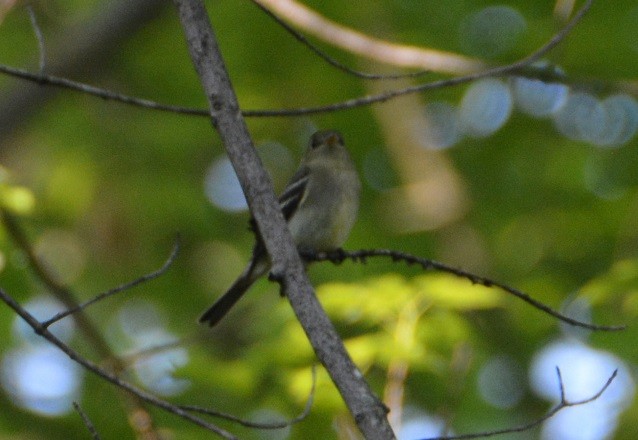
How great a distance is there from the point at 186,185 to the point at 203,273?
1068 millimetres

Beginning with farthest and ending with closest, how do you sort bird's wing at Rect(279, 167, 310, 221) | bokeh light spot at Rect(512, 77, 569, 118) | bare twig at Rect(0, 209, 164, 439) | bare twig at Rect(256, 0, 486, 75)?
bokeh light spot at Rect(512, 77, 569, 118), bird's wing at Rect(279, 167, 310, 221), bare twig at Rect(256, 0, 486, 75), bare twig at Rect(0, 209, 164, 439)

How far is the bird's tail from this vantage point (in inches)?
247

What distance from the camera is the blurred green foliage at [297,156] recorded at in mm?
9008

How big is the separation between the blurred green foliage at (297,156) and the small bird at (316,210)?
134 centimetres

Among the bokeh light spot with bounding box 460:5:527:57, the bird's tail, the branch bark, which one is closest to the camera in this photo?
the branch bark

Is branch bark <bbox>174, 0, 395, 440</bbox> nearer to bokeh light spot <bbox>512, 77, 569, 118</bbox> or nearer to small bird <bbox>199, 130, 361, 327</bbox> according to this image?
small bird <bbox>199, 130, 361, 327</bbox>

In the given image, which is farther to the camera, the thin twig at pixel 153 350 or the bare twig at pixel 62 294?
the bare twig at pixel 62 294

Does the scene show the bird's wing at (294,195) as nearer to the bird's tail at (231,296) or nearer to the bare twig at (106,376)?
the bird's tail at (231,296)

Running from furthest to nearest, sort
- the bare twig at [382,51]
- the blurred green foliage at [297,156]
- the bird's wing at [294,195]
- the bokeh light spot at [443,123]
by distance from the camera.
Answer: the bokeh light spot at [443,123] < the blurred green foliage at [297,156] < the bird's wing at [294,195] < the bare twig at [382,51]

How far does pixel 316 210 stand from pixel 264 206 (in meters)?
3.45

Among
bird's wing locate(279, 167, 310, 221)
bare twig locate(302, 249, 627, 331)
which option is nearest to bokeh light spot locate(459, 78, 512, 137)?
bird's wing locate(279, 167, 310, 221)

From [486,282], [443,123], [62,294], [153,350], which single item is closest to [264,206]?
[486,282]

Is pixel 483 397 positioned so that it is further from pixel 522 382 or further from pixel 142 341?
pixel 142 341

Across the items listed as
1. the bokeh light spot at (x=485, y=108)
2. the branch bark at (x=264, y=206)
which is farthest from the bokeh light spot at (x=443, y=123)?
the branch bark at (x=264, y=206)
